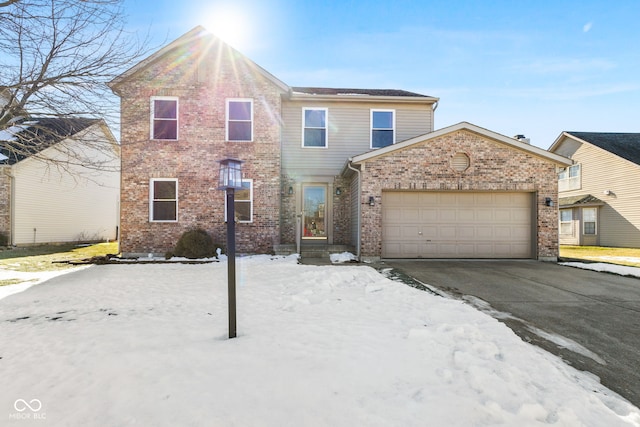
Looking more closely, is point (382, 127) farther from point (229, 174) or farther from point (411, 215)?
point (229, 174)

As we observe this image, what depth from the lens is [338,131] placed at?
11844mm

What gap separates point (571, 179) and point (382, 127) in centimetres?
1444

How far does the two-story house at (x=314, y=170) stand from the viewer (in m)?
9.73

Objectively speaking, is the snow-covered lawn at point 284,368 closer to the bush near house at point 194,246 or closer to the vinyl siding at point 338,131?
the bush near house at point 194,246

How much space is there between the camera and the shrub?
9.59 metres

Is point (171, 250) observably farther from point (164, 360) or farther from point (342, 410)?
point (342, 410)

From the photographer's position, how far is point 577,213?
17.4 m

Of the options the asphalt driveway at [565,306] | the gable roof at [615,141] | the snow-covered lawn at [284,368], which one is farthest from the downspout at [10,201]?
Answer: the gable roof at [615,141]

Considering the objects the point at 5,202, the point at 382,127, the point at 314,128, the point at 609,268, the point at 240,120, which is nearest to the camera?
the point at 609,268

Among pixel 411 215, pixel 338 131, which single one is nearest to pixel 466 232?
pixel 411 215

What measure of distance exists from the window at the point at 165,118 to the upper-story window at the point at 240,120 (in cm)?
193

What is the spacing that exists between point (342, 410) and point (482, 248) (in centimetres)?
951

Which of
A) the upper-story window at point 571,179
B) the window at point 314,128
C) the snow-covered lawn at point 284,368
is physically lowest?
the snow-covered lawn at point 284,368

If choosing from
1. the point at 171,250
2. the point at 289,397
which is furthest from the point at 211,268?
the point at 289,397
